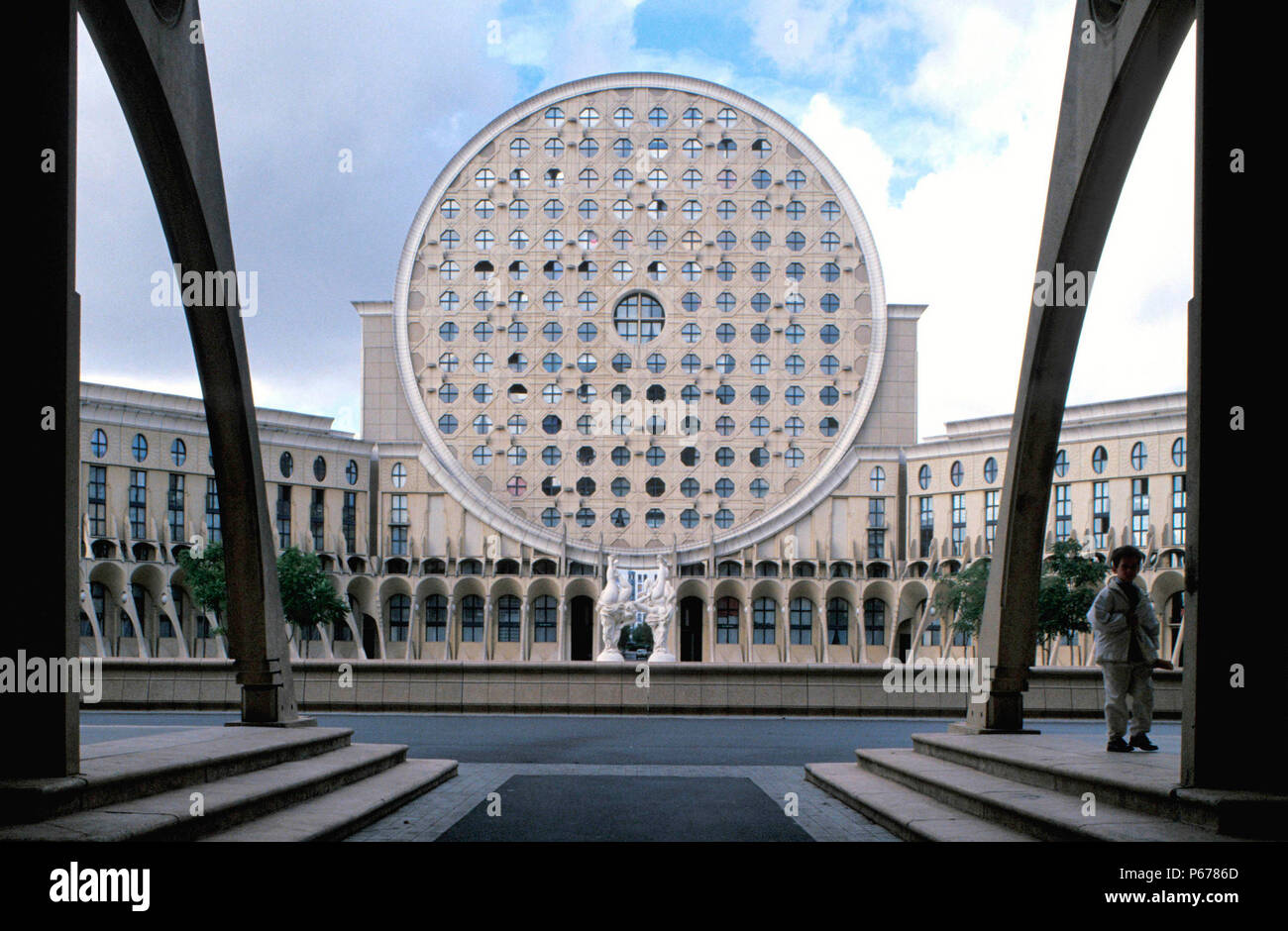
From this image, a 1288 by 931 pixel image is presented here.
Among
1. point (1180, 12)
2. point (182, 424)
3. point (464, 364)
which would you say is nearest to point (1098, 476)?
point (464, 364)

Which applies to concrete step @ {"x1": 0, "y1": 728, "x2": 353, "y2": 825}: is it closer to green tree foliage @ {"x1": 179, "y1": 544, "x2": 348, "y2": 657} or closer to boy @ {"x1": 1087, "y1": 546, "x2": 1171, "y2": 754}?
boy @ {"x1": 1087, "y1": 546, "x2": 1171, "y2": 754}

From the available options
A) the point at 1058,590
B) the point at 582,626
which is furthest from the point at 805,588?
the point at 1058,590

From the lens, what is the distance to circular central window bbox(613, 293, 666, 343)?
7319cm

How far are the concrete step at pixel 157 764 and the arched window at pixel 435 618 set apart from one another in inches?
2288

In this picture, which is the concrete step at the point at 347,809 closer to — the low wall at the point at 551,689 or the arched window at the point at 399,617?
the low wall at the point at 551,689

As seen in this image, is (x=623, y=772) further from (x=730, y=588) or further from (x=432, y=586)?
(x=432, y=586)

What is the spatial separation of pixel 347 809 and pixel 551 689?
47.4 feet

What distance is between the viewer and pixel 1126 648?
31.6 feet

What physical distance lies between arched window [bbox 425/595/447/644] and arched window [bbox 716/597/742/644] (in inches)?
589

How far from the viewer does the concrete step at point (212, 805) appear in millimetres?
6062

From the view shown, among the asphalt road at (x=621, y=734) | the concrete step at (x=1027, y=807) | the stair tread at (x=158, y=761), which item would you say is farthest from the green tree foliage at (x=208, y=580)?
the concrete step at (x=1027, y=807)

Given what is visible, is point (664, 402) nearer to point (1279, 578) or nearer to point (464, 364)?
point (464, 364)

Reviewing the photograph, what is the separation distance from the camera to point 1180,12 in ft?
26.7

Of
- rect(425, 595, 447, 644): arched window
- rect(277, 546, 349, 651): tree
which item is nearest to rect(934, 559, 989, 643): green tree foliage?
rect(277, 546, 349, 651): tree
